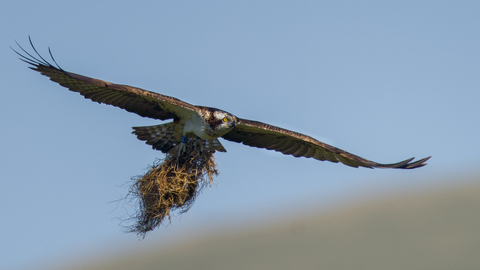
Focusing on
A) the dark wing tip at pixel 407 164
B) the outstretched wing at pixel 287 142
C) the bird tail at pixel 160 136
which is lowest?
the dark wing tip at pixel 407 164

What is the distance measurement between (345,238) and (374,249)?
11.4ft

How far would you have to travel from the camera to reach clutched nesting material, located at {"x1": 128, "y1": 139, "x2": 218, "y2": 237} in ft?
34.6

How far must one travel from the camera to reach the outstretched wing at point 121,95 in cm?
1079

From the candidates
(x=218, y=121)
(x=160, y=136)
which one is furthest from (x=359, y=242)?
(x=218, y=121)

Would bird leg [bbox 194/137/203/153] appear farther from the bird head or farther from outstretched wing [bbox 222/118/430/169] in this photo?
outstretched wing [bbox 222/118/430/169]

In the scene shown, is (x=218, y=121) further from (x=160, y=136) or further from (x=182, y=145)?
(x=160, y=136)

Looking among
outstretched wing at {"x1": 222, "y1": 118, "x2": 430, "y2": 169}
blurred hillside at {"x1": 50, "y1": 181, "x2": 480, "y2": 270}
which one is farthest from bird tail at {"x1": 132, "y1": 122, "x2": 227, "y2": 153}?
blurred hillside at {"x1": 50, "y1": 181, "x2": 480, "y2": 270}

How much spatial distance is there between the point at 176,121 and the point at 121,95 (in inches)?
45.9

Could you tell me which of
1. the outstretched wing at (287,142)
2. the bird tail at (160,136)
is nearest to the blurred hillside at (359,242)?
the outstretched wing at (287,142)

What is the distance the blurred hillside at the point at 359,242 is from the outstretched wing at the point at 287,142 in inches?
789

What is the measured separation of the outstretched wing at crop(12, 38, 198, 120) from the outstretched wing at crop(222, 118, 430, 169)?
4.54 ft

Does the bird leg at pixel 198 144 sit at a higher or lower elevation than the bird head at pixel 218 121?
lower

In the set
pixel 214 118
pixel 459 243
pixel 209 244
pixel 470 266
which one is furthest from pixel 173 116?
pixel 209 244

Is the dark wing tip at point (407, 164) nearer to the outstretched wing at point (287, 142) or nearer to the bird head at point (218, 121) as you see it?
the outstretched wing at point (287, 142)
